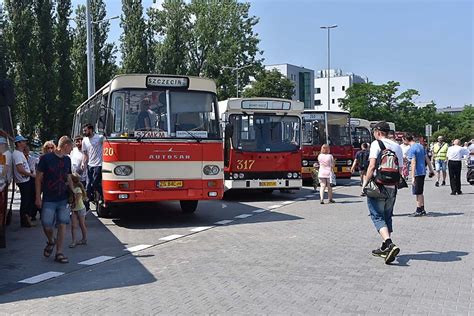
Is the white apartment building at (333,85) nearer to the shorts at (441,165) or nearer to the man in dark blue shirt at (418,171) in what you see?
the shorts at (441,165)

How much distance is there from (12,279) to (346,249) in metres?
5.11

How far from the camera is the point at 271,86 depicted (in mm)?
53844

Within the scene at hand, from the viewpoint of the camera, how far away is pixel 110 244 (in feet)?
33.1

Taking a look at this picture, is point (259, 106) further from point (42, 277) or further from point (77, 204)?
point (42, 277)

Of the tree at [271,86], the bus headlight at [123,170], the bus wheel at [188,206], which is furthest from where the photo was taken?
the tree at [271,86]

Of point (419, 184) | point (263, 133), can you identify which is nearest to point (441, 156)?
point (263, 133)

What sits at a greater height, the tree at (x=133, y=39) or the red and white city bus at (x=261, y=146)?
the tree at (x=133, y=39)

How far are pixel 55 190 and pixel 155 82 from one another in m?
4.21

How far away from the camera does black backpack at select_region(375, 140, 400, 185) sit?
8.25m

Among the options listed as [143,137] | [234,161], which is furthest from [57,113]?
[143,137]

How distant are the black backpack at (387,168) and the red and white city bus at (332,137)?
13.5m

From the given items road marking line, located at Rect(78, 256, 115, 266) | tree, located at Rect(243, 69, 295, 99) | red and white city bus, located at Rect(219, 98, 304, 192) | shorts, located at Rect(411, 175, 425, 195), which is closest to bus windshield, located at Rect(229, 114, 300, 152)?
red and white city bus, located at Rect(219, 98, 304, 192)

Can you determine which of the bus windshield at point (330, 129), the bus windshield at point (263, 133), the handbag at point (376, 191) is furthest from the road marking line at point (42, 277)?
the bus windshield at point (330, 129)

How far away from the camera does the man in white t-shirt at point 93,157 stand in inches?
497
